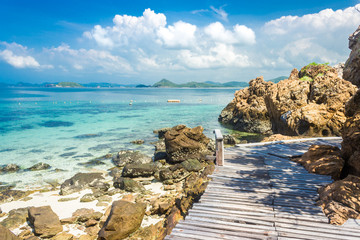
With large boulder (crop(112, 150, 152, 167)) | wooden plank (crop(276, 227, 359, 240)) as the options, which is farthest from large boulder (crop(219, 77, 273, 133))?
wooden plank (crop(276, 227, 359, 240))

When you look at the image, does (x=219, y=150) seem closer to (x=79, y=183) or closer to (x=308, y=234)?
(x=308, y=234)

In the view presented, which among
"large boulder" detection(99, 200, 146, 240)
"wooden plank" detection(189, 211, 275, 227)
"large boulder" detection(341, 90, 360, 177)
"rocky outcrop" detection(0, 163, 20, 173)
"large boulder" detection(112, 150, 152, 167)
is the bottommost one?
"rocky outcrop" detection(0, 163, 20, 173)

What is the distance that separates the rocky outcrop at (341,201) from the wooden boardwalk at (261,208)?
0.19 meters

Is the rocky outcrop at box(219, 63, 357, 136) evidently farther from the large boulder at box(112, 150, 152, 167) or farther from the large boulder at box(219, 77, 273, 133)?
the large boulder at box(112, 150, 152, 167)

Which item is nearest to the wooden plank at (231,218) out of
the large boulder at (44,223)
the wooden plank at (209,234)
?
the wooden plank at (209,234)

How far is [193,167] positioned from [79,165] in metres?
10.1

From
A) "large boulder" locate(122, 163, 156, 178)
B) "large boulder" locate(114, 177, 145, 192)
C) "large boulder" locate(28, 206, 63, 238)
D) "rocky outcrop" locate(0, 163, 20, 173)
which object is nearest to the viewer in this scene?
"large boulder" locate(28, 206, 63, 238)

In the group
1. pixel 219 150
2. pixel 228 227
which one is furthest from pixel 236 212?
pixel 219 150

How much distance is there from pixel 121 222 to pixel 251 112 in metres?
28.0

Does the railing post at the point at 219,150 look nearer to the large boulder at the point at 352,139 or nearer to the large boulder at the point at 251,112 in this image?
the large boulder at the point at 352,139

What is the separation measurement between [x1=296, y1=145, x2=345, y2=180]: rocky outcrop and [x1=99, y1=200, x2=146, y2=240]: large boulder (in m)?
6.98

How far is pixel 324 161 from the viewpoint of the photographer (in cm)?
848

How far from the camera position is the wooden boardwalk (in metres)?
5.27

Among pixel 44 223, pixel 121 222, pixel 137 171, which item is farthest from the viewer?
pixel 137 171
